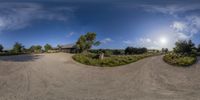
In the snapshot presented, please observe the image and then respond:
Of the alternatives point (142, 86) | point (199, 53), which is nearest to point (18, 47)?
point (199, 53)

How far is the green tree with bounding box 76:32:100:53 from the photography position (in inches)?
1383

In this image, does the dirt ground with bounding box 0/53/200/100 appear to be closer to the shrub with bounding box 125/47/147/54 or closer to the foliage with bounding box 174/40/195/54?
the foliage with bounding box 174/40/195/54

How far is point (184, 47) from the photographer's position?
81.8ft

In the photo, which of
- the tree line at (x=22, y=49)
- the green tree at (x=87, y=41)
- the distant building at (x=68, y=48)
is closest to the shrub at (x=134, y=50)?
the green tree at (x=87, y=41)

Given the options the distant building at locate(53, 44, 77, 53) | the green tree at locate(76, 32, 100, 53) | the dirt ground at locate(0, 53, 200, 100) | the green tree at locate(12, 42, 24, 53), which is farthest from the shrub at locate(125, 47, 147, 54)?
the green tree at locate(12, 42, 24, 53)

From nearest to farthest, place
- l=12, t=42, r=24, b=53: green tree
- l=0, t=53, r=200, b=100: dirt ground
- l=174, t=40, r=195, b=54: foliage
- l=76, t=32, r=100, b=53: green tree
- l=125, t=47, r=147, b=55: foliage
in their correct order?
l=0, t=53, r=200, b=100: dirt ground < l=174, t=40, r=195, b=54: foliage < l=125, t=47, r=147, b=55: foliage < l=76, t=32, r=100, b=53: green tree < l=12, t=42, r=24, b=53: green tree

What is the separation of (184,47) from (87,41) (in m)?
16.3

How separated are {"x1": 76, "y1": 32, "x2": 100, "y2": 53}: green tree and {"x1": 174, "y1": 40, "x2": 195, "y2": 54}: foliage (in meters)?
14.0

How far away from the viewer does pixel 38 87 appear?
12195mm

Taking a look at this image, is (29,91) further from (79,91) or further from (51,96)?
(79,91)

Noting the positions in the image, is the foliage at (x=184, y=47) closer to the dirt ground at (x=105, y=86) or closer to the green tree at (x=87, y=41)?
the dirt ground at (x=105, y=86)

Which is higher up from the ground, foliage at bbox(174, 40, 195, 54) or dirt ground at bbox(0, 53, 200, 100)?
foliage at bbox(174, 40, 195, 54)

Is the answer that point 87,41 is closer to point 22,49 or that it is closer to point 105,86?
point 22,49

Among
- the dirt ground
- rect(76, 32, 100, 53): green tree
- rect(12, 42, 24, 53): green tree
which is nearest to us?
the dirt ground
